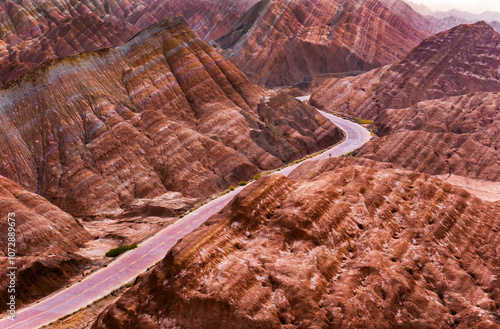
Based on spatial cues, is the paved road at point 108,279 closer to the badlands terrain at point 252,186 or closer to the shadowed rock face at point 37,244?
the badlands terrain at point 252,186

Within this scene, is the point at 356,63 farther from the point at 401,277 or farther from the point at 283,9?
the point at 401,277

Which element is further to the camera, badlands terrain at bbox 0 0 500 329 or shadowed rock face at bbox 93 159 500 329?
badlands terrain at bbox 0 0 500 329

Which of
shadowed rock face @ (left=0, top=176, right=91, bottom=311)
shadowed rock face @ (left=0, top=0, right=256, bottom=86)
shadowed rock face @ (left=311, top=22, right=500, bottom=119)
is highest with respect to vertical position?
shadowed rock face @ (left=311, top=22, right=500, bottom=119)

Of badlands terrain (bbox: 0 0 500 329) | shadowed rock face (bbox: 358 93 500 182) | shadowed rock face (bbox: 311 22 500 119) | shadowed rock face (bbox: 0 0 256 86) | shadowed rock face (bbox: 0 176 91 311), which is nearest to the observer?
badlands terrain (bbox: 0 0 500 329)

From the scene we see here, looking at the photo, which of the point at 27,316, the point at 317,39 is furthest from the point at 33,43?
the point at 27,316

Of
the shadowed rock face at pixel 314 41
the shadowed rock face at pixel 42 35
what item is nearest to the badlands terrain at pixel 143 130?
the shadowed rock face at pixel 314 41

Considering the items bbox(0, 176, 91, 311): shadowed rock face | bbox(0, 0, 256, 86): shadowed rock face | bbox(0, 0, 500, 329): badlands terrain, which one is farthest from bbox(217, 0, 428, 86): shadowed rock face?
bbox(0, 176, 91, 311): shadowed rock face

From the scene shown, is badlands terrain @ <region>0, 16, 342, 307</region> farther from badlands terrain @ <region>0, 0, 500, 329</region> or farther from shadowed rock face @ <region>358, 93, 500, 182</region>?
shadowed rock face @ <region>358, 93, 500, 182</region>
